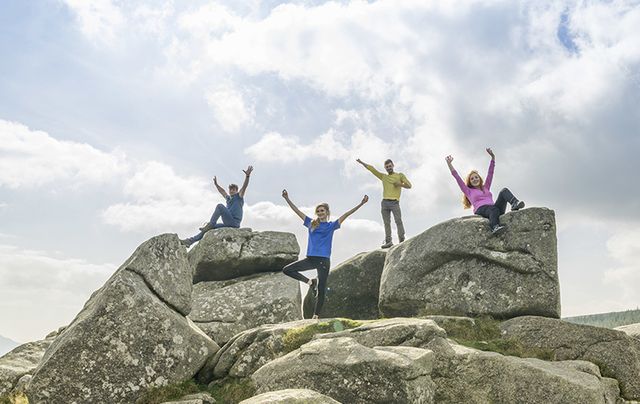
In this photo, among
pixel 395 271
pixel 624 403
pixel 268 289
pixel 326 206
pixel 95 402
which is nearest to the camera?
pixel 95 402

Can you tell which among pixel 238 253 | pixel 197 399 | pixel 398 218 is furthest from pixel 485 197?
pixel 197 399

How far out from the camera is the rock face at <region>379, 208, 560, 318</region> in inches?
840

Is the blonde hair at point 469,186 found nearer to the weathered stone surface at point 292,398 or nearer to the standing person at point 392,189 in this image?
the standing person at point 392,189

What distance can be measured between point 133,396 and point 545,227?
53.4ft

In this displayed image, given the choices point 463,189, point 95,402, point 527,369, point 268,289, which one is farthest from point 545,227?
point 95,402

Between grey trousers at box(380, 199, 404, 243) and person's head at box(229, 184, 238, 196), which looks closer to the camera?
grey trousers at box(380, 199, 404, 243)

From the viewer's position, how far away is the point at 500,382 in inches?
588

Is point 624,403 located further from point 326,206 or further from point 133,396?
point 133,396

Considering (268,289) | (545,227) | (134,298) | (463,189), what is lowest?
(134,298)

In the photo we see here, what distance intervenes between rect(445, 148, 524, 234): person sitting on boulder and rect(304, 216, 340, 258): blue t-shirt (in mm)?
6439

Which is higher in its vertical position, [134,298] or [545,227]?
[545,227]

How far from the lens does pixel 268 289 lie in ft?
85.1

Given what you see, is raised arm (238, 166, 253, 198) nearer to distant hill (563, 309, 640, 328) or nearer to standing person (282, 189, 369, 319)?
standing person (282, 189, 369, 319)

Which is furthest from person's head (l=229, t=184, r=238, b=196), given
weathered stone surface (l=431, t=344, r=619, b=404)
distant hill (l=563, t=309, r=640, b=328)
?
distant hill (l=563, t=309, r=640, b=328)
